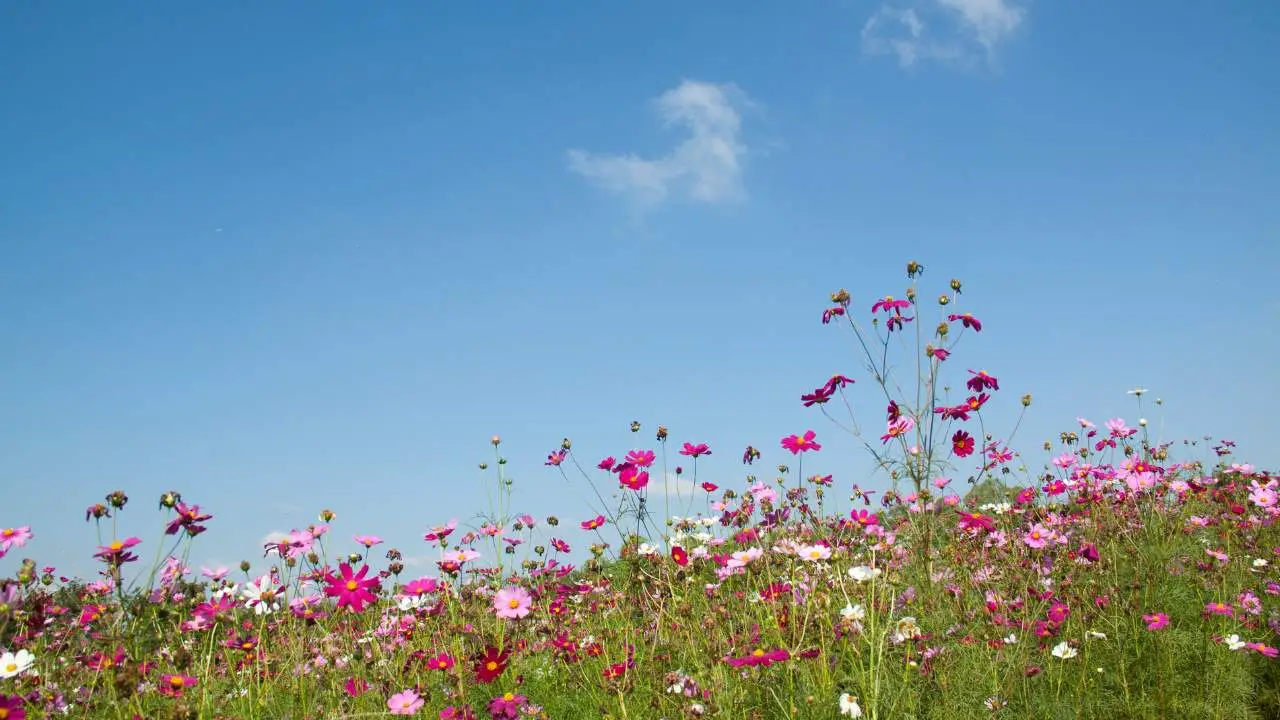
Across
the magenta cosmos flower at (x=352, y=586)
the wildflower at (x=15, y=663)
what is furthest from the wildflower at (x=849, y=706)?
the wildflower at (x=15, y=663)

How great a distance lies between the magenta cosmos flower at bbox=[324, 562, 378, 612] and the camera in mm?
3227

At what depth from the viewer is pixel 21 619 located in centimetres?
344

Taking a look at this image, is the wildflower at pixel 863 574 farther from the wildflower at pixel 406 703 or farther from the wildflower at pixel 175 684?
the wildflower at pixel 175 684

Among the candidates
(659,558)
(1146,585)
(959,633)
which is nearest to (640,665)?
(659,558)

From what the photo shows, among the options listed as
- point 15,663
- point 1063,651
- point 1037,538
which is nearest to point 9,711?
point 15,663

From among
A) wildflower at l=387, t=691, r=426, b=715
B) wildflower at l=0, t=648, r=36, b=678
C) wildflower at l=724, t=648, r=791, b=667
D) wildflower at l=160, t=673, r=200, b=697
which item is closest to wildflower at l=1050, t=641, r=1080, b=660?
wildflower at l=724, t=648, r=791, b=667

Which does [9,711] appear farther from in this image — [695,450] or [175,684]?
[695,450]

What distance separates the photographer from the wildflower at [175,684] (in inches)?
114

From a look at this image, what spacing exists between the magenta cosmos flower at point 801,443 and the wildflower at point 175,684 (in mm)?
2843

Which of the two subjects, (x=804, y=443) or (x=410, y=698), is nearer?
(x=410, y=698)

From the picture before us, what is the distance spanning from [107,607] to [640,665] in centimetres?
216

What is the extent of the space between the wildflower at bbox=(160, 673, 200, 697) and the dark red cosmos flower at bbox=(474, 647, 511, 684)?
1004 millimetres

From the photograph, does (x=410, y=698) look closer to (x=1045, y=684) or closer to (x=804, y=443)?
(x=804, y=443)

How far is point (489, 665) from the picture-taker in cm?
343
